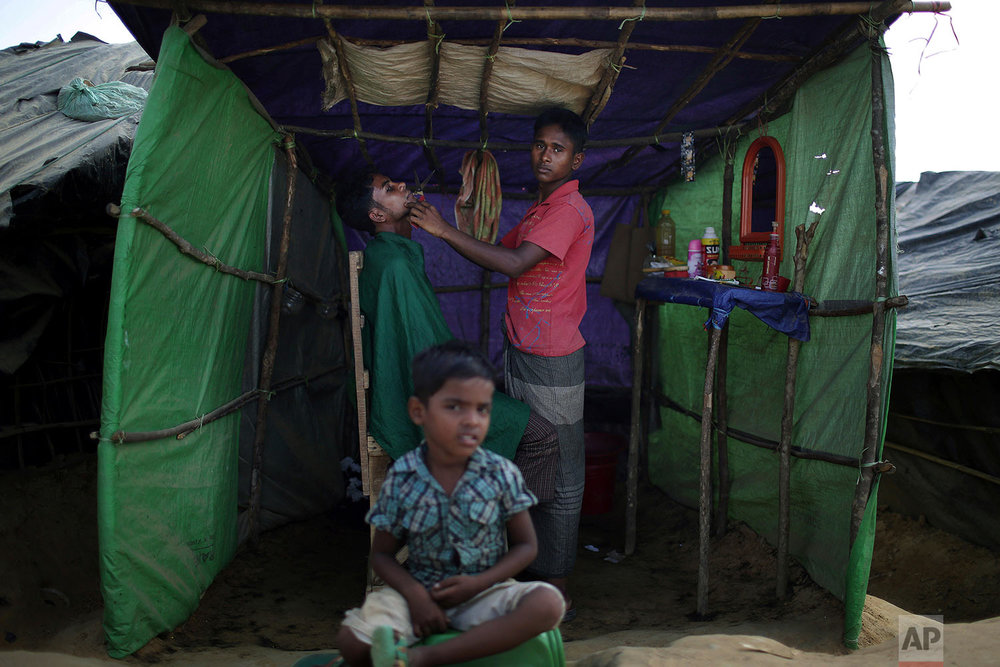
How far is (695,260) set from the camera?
148 inches

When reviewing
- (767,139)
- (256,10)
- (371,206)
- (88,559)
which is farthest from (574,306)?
(88,559)

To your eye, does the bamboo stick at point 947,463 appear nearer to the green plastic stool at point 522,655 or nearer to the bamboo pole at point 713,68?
the bamboo pole at point 713,68

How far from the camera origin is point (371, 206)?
10.3 ft

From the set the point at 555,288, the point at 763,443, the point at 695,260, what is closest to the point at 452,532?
the point at 555,288

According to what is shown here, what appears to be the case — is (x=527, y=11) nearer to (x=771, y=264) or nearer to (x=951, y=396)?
(x=771, y=264)

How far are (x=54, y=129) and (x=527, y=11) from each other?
3.18 m

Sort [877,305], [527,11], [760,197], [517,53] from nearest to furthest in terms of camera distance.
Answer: [527,11], [877,305], [517,53], [760,197]

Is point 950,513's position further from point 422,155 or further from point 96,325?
point 96,325

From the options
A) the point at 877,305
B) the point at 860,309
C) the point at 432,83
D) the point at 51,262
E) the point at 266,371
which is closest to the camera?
the point at 877,305

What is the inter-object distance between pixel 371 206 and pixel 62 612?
7.62 feet

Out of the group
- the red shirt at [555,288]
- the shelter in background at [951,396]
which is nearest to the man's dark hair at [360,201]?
the red shirt at [555,288]

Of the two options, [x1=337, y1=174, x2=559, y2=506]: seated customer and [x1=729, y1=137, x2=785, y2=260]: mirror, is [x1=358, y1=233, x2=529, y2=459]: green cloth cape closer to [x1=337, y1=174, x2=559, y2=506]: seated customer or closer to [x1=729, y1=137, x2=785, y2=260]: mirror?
[x1=337, y1=174, x2=559, y2=506]: seated customer

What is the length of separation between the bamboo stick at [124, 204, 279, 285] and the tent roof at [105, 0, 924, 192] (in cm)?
80

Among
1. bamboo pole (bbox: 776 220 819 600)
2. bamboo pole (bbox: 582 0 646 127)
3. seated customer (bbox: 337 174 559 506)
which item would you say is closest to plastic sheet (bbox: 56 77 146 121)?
seated customer (bbox: 337 174 559 506)
